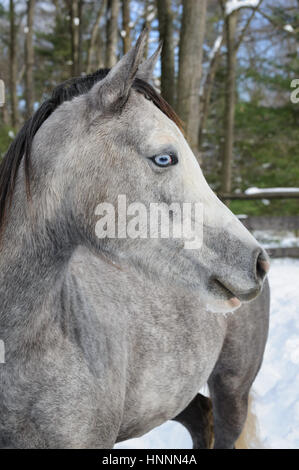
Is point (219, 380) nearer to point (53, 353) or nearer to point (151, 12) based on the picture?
point (53, 353)

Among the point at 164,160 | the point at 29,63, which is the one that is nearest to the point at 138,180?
the point at 164,160

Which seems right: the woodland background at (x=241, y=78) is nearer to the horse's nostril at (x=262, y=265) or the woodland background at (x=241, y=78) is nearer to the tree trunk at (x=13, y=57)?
the tree trunk at (x=13, y=57)

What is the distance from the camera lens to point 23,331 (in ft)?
5.75

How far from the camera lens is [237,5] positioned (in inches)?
404

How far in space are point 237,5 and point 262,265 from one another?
10.2 metres

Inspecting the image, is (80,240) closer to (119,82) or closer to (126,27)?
(119,82)

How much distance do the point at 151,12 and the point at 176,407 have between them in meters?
14.2

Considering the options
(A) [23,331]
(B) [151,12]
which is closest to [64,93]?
(A) [23,331]

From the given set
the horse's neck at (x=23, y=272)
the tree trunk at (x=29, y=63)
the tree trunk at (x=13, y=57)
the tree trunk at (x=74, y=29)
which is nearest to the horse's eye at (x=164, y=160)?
the horse's neck at (x=23, y=272)

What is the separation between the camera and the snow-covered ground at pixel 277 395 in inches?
142

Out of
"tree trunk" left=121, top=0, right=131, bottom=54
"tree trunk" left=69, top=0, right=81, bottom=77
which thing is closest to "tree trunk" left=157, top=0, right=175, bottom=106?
"tree trunk" left=121, top=0, right=131, bottom=54

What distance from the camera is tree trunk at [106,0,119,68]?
28.8 ft

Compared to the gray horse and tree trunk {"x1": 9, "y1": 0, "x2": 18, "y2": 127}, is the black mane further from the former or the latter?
tree trunk {"x1": 9, "y1": 0, "x2": 18, "y2": 127}

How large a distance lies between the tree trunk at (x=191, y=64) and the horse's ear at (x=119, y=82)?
3.24 meters
